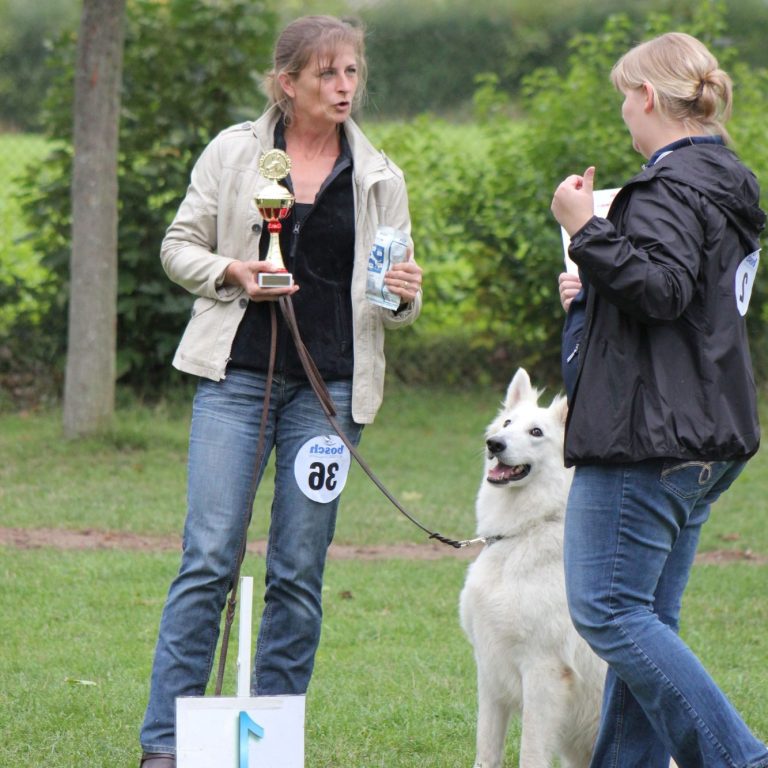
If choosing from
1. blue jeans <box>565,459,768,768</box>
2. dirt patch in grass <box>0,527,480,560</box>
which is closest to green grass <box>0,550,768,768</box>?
dirt patch in grass <box>0,527,480,560</box>

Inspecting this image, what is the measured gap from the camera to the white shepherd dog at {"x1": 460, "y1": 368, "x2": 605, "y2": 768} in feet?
12.7

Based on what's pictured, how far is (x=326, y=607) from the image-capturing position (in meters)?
5.75

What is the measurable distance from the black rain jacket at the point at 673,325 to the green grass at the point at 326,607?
64.8 inches

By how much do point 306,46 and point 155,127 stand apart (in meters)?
6.95

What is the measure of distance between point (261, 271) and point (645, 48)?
114cm

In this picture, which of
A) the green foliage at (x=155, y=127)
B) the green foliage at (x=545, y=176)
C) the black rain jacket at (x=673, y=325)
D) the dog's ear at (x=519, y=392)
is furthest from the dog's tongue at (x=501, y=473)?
the green foliage at (x=545, y=176)

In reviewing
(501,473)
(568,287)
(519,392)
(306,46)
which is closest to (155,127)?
(519,392)

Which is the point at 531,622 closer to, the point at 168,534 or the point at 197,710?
the point at 197,710

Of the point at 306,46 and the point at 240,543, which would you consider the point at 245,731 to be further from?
the point at 306,46

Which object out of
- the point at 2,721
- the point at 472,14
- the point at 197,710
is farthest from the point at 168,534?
the point at 472,14

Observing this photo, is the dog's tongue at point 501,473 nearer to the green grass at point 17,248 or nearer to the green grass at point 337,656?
the green grass at point 337,656

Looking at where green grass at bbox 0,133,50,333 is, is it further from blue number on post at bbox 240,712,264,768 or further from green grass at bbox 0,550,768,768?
blue number on post at bbox 240,712,264,768

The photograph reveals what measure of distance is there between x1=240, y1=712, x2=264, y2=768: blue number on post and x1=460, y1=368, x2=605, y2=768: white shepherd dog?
1.11 metres

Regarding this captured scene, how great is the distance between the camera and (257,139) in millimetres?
3576
